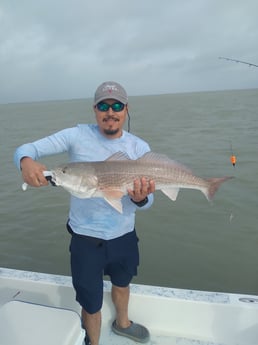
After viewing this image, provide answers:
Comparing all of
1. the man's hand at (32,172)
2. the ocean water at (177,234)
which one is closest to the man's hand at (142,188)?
the man's hand at (32,172)

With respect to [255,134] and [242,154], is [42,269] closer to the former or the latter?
[242,154]

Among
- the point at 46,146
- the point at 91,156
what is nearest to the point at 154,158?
the point at 91,156

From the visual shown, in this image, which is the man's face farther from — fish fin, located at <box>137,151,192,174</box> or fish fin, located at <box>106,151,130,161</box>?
fish fin, located at <box>137,151,192,174</box>

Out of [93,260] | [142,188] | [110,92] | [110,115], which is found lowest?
[93,260]

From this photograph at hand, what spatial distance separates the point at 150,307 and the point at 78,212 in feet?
4.62

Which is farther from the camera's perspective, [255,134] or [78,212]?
[255,134]

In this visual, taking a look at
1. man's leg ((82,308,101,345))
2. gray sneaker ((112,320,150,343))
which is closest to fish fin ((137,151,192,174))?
man's leg ((82,308,101,345))

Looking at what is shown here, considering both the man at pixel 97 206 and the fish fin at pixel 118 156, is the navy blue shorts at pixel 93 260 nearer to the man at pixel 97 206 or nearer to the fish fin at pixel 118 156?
the man at pixel 97 206

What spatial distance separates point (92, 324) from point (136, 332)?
0.65 meters

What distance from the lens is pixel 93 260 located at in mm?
2979

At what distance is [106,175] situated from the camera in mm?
2996

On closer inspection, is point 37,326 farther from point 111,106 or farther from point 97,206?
point 111,106

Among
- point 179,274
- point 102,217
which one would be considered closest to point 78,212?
point 102,217

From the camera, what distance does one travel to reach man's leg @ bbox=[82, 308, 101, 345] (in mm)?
3121
